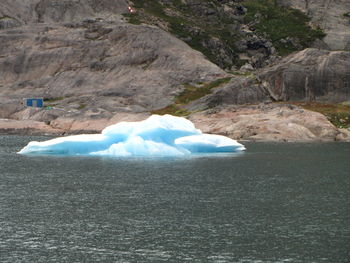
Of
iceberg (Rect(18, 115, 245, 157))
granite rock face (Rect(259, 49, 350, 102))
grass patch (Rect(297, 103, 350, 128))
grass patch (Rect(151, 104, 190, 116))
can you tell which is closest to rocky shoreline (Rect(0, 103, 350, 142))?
grass patch (Rect(151, 104, 190, 116))

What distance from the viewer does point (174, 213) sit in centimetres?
4531

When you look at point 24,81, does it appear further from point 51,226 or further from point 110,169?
point 51,226

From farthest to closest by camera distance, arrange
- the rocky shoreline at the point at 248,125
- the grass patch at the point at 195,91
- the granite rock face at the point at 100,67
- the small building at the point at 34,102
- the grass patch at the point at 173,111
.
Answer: the granite rock face at the point at 100,67 → the grass patch at the point at 195,91 → the small building at the point at 34,102 → the grass patch at the point at 173,111 → the rocky shoreline at the point at 248,125

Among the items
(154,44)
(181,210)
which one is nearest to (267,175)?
(181,210)

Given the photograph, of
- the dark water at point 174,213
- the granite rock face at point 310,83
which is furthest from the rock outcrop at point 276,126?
the dark water at point 174,213

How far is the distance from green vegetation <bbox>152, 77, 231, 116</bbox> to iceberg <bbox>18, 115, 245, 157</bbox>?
5943cm

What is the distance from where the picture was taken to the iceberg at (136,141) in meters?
91.8

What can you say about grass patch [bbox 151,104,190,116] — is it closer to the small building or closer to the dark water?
the small building

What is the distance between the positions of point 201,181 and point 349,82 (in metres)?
113

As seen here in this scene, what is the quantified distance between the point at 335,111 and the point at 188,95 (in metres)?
40.8

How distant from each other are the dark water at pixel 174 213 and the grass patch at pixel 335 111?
6632cm

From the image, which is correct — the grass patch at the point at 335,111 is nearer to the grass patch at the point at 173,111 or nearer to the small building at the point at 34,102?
the grass patch at the point at 173,111

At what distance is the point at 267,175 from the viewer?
6956cm

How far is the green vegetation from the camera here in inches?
6260
